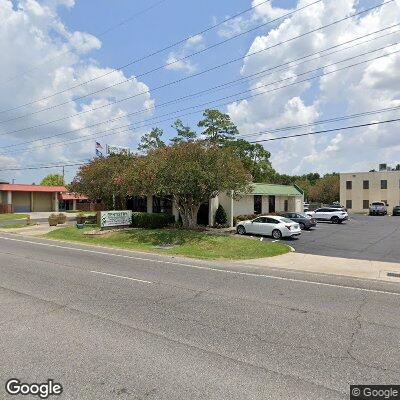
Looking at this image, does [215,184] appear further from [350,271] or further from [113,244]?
[350,271]

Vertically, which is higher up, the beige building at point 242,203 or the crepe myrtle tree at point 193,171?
the crepe myrtle tree at point 193,171

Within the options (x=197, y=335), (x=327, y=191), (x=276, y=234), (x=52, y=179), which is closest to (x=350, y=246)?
(x=276, y=234)

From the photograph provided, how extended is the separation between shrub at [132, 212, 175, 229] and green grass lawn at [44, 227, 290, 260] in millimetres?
2968

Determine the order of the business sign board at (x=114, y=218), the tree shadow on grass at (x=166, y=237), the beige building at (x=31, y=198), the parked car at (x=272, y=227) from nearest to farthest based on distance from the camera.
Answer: the tree shadow on grass at (x=166, y=237) < the parked car at (x=272, y=227) < the business sign board at (x=114, y=218) < the beige building at (x=31, y=198)

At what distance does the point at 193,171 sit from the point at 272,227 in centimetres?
685

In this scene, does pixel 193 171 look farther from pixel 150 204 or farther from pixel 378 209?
pixel 378 209

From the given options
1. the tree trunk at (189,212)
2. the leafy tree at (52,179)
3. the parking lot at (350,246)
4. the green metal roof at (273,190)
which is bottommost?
the parking lot at (350,246)

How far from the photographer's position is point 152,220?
28.8 m

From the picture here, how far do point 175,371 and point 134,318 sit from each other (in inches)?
98.1

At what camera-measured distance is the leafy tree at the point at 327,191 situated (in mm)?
84312

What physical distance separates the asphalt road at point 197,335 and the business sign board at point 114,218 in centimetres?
1568

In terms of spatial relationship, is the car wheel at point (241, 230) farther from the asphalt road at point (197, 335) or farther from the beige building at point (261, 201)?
the asphalt road at point (197, 335)

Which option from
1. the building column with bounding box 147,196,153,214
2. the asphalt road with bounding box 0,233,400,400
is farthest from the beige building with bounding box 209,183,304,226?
the asphalt road with bounding box 0,233,400,400

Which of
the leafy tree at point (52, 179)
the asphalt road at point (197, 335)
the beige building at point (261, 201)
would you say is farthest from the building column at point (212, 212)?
the leafy tree at point (52, 179)
